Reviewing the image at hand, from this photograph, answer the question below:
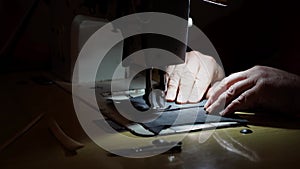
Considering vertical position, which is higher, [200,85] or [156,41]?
[156,41]

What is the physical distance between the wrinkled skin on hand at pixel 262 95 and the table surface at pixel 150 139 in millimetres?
34

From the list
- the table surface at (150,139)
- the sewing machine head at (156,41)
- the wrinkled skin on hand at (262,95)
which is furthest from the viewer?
the wrinkled skin on hand at (262,95)

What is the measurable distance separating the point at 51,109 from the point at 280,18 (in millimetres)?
990

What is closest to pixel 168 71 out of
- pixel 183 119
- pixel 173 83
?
pixel 173 83

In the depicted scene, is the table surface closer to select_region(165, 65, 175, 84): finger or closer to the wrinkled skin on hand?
the wrinkled skin on hand

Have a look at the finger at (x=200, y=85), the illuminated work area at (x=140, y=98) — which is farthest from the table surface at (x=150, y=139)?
the finger at (x=200, y=85)

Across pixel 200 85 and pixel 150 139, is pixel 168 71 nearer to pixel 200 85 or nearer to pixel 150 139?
pixel 200 85

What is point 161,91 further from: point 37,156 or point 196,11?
point 196,11

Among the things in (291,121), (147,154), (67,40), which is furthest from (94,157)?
(67,40)

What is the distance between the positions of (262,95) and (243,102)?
2.0 inches

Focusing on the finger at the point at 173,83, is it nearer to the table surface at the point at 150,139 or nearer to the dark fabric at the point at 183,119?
the dark fabric at the point at 183,119

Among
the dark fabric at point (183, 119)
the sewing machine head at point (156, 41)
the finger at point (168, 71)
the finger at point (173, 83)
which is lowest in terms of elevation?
the dark fabric at point (183, 119)

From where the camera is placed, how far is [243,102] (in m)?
0.99

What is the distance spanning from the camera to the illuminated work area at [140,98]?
29.6 inches
